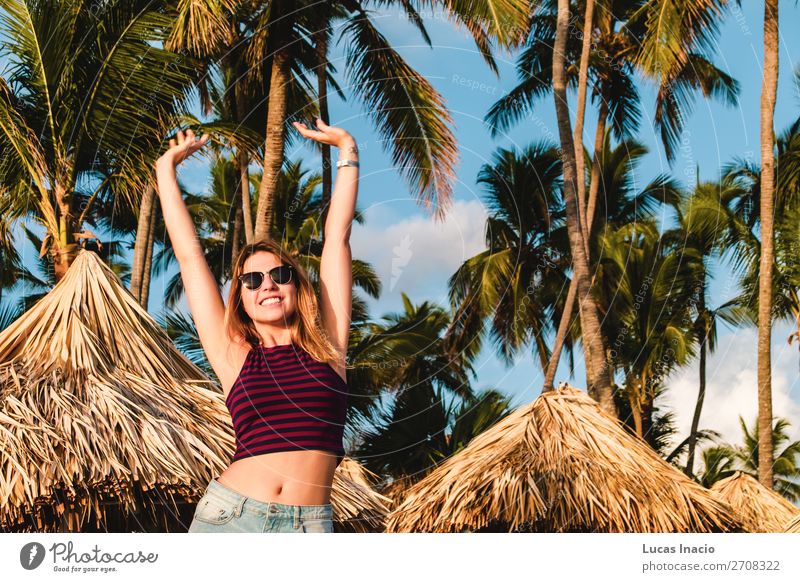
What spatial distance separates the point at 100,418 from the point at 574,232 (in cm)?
590

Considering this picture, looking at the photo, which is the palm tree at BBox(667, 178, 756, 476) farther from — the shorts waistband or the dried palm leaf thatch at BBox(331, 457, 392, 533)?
the shorts waistband

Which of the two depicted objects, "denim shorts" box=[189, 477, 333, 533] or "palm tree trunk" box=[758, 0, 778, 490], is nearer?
"denim shorts" box=[189, 477, 333, 533]

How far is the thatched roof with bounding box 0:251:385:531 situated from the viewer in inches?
248

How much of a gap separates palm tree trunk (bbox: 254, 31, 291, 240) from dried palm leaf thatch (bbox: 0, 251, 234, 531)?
2.04 m

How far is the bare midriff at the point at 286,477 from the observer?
2.72 meters

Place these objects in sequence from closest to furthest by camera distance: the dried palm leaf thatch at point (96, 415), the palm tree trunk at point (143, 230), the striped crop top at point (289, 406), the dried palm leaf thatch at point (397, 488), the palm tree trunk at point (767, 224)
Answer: the striped crop top at point (289, 406) → the dried palm leaf thatch at point (96, 415) → the palm tree trunk at point (767, 224) → the palm tree trunk at point (143, 230) → the dried palm leaf thatch at point (397, 488)

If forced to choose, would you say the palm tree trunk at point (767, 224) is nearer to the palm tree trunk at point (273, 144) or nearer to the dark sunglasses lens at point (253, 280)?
the palm tree trunk at point (273, 144)

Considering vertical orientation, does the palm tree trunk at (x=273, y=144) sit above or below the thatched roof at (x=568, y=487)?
above

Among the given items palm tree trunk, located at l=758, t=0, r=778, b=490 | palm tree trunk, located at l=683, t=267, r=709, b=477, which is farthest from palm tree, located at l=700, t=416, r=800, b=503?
palm tree trunk, located at l=758, t=0, r=778, b=490
